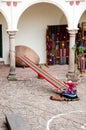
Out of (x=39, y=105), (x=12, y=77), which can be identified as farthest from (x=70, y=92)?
(x=12, y=77)

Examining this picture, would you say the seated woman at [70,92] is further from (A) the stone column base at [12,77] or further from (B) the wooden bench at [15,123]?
(A) the stone column base at [12,77]

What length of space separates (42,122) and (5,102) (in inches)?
99.0

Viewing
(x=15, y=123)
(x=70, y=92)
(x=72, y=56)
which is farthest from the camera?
(x=72, y=56)

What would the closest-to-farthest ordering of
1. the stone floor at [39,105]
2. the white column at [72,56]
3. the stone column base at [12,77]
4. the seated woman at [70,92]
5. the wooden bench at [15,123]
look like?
the wooden bench at [15,123] < the stone floor at [39,105] < the seated woman at [70,92] < the stone column base at [12,77] < the white column at [72,56]

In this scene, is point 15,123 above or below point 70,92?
below

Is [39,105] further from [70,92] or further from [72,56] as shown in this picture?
[72,56]

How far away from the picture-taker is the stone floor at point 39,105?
11117 mm

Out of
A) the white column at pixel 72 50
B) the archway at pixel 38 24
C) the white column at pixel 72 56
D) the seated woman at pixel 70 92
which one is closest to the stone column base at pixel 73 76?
the white column at pixel 72 56

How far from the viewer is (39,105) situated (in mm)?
12969

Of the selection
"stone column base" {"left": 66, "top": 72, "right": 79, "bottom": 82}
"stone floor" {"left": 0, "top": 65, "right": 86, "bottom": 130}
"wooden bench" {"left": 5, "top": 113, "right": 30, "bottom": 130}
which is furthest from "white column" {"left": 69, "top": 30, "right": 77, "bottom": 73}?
"wooden bench" {"left": 5, "top": 113, "right": 30, "bottom": 130}

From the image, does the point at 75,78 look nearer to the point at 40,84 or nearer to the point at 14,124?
the point at 40,84

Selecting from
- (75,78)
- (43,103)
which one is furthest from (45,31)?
(43,103)

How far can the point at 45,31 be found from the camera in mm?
20312

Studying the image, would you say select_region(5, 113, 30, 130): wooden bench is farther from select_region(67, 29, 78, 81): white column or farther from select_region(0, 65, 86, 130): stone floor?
select_region(67, 29, 78, 81): white column
